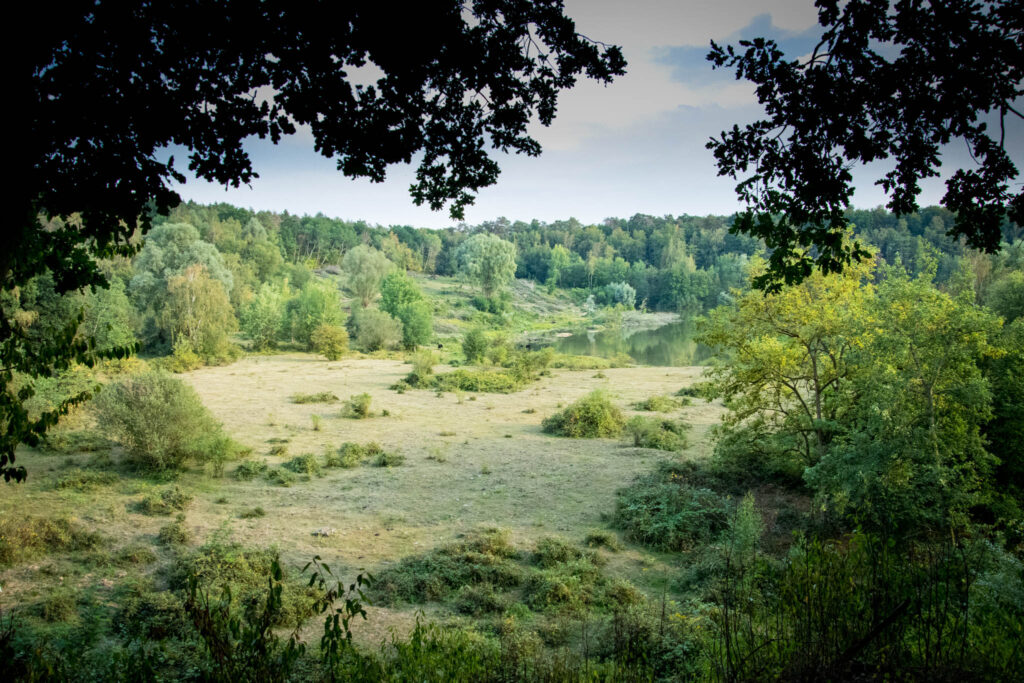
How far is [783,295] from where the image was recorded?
1163 centimetres

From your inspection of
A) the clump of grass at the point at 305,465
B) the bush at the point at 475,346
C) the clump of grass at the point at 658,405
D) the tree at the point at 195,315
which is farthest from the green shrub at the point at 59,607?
the tree at the point at 195,315

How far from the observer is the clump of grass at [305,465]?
1505 cm

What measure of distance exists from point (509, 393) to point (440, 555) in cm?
2035

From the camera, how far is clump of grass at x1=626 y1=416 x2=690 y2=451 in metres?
18.0

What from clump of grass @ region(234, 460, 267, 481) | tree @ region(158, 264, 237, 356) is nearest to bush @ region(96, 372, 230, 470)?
clump of grass @ region(234, 460, 267, 481)

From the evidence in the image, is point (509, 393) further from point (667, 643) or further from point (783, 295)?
point (667, 643)

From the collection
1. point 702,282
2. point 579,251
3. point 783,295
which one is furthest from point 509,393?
point 579,251

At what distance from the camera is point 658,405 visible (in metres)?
24.6

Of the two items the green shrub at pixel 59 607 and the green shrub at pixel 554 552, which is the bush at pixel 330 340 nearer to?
the green shrub at pixel 554 552

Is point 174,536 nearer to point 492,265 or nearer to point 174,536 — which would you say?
point 174,536

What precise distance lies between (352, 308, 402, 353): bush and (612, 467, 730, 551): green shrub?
39.1m

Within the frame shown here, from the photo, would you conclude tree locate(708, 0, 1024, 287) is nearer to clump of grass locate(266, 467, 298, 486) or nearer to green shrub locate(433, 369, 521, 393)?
clump of grass locate(266, 467, 298, 486)

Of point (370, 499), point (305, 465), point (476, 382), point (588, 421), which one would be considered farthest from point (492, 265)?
point (370, 499)

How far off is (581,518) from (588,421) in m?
8.83
